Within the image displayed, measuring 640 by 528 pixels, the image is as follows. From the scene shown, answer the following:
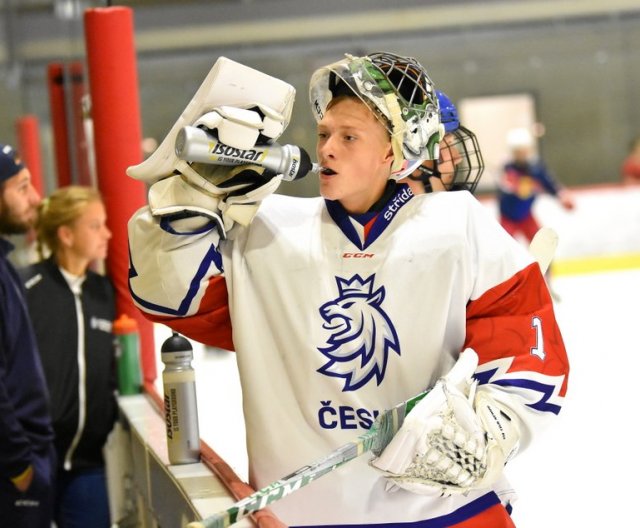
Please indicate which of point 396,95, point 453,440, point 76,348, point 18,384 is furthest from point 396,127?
point 76,348

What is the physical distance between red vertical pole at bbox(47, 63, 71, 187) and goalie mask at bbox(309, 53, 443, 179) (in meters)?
2.80

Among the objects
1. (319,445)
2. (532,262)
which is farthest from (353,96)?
(319,445)

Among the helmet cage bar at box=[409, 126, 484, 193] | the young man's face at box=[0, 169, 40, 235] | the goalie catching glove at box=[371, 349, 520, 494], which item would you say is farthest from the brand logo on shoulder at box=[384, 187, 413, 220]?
the young man's face at box=[0, 169, 40, 235]

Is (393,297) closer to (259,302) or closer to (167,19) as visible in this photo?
(259,302)

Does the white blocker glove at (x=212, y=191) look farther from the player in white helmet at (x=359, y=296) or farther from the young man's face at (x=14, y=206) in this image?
the young man's face at (x=14, y=206)

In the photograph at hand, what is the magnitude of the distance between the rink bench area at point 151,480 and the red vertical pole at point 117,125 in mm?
368

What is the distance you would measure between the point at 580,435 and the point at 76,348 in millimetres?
1918

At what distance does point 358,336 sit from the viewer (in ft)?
5.34

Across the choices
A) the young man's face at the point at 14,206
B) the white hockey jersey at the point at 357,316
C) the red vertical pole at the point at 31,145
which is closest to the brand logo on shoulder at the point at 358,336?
the white hockey jersey at the point at 357,316

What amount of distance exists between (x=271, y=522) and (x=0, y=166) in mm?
1590

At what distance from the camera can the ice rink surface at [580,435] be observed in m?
3.20

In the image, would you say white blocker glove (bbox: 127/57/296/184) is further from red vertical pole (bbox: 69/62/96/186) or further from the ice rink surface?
red vertical pole (bbox: 69/62/96/186)

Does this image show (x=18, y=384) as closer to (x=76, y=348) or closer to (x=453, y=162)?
(x=76, y=348)

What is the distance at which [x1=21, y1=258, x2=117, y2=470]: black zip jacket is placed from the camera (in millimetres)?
2963
